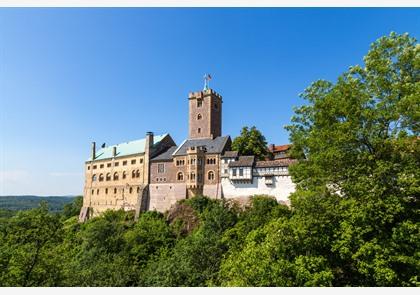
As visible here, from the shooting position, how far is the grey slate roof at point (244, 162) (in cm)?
4247

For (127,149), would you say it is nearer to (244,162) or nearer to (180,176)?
(180,176)

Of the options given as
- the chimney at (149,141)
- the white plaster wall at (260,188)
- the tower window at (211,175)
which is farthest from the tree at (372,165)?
the chimney at (149,141)

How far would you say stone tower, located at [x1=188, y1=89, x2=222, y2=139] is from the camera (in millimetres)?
51156

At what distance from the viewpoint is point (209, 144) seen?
48.6m

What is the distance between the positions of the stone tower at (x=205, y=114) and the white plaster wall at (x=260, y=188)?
9.83m

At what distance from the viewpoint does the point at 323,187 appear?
14.1 m

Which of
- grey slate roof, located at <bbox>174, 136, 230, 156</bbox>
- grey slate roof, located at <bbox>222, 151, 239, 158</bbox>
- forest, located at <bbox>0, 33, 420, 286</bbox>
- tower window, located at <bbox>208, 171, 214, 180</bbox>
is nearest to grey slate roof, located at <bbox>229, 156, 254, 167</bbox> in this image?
grey slate roof, located at <bbox>222, 151, 239, 158</bbox>

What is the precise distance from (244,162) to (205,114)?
1268cm

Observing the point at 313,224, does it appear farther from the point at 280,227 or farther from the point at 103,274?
the point at 103,274

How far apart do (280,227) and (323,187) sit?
2604 mm

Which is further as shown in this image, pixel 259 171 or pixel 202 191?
pixel 202 191

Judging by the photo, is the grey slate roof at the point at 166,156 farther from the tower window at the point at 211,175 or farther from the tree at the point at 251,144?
the tree at the point at 251,144

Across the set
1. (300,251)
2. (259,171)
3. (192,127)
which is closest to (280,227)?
(300,251)

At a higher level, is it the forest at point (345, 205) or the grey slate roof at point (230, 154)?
the grey slate roof at point (230, 154)
